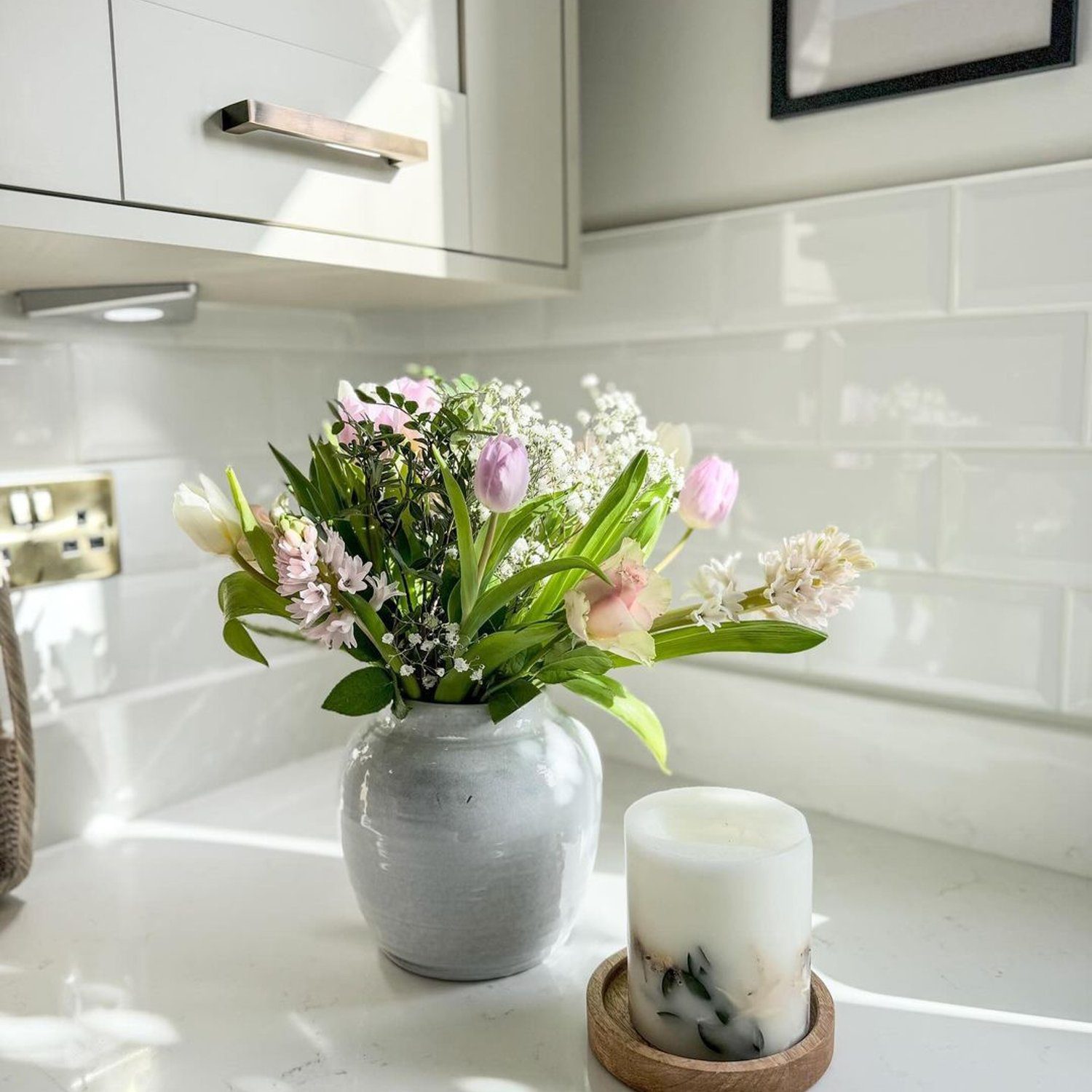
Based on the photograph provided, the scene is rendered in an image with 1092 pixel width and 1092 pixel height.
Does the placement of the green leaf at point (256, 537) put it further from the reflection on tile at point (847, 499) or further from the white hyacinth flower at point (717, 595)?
the reflection on tile at point (847, 499)

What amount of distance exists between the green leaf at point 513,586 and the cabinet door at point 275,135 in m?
0.34

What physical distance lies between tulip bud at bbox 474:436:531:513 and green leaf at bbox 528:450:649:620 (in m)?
0.09

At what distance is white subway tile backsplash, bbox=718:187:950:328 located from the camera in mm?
936

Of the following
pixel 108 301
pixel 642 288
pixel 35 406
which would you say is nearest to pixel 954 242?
pixel 642 288

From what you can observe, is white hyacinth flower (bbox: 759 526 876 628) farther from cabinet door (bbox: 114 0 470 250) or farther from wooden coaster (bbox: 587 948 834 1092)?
cabinet door (bbox: 114 0 470 250)

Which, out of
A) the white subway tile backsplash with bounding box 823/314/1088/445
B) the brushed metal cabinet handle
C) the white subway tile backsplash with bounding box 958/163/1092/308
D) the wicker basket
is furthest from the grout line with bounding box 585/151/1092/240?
the wicker basket

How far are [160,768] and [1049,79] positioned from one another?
1058mm

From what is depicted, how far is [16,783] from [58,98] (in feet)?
1.76

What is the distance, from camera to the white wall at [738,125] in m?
0.88

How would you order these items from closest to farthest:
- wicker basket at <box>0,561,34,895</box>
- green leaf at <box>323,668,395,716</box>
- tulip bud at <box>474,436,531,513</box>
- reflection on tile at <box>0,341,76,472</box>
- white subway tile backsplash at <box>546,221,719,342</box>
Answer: tulip bud at <box>474,436,531,513</box>
green leaf at <box>323,668,395,716</box>
wicker basket at <box>0,561,34,895</box>
reflection on tile at <box>0,341,76,472</box>
white subway tile backsplash at <box>546,221,719,342</box>

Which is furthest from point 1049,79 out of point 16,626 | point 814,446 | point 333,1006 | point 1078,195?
point 16,626

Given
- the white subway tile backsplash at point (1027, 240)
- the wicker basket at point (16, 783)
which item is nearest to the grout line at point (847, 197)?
the white subway tile backsplash at point (1027, 240)

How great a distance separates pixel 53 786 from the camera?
101cm

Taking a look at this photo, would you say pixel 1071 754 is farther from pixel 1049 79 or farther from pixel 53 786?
pixel 53 786
